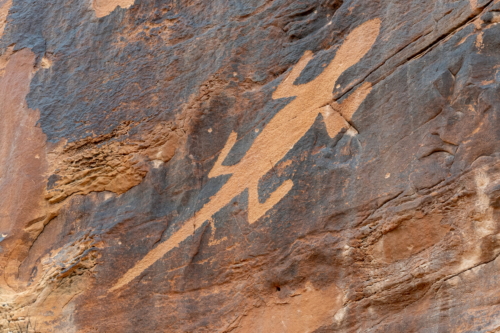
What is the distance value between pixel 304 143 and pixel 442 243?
1.26 meters

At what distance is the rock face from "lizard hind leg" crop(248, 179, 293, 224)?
16 mm

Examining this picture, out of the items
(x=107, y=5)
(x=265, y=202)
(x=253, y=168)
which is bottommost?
(x=265, y=202)

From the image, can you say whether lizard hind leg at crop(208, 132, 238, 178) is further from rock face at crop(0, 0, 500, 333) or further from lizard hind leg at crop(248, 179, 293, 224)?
lizard hind leg at crop(248, 179, 293, 224)

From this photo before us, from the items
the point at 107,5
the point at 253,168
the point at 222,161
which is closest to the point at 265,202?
the point at 253,168

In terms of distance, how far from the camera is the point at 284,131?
13.3 ft

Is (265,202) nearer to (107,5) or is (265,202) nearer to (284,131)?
(284,131)

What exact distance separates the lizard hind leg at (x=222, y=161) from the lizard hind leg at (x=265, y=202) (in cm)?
37

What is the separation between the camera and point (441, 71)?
3572 mm

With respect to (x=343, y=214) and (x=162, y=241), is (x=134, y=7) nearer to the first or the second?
(x=162, y=241)

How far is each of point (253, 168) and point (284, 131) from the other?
1.28 ft

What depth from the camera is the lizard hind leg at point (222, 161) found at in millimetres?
4152

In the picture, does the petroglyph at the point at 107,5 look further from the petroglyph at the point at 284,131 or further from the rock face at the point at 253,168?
the petroglyph at the point at 284,131

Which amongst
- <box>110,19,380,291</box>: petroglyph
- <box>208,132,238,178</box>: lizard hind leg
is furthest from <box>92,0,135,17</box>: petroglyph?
<box>110,19,380,291</box>: petroglyph

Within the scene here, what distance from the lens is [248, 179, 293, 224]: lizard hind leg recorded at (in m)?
3.87
